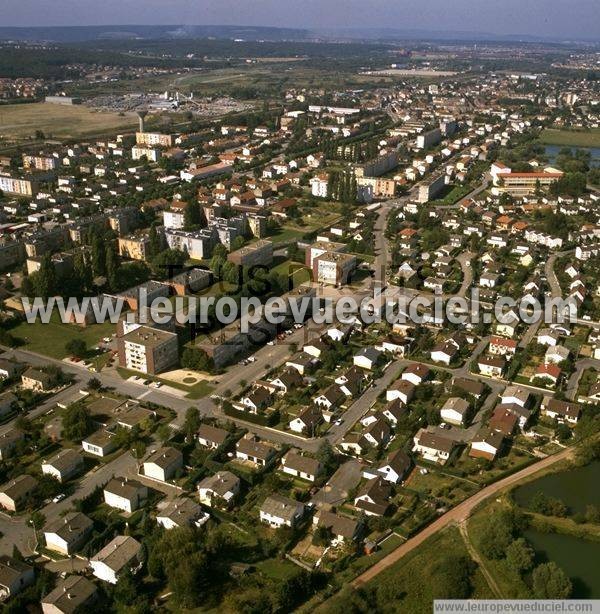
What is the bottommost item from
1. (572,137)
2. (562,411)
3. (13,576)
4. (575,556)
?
(575,556)

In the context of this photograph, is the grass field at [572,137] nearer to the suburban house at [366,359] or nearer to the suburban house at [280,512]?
the suburban house at [366,359]

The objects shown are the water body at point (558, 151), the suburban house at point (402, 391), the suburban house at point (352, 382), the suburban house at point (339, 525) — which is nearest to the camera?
the suburban house at point (339, 525)


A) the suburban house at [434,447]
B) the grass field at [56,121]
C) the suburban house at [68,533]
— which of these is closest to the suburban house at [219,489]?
the suburban house at [68,533]

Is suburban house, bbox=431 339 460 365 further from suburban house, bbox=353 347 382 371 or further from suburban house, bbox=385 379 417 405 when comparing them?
suburban house, bbox=385 379 417 405

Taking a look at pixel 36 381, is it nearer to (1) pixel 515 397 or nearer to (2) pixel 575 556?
(1) pixel 515 397

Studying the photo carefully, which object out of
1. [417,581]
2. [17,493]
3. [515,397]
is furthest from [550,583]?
[17,493]

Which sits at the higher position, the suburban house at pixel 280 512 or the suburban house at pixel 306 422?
the suburban house at pixel 306 422
